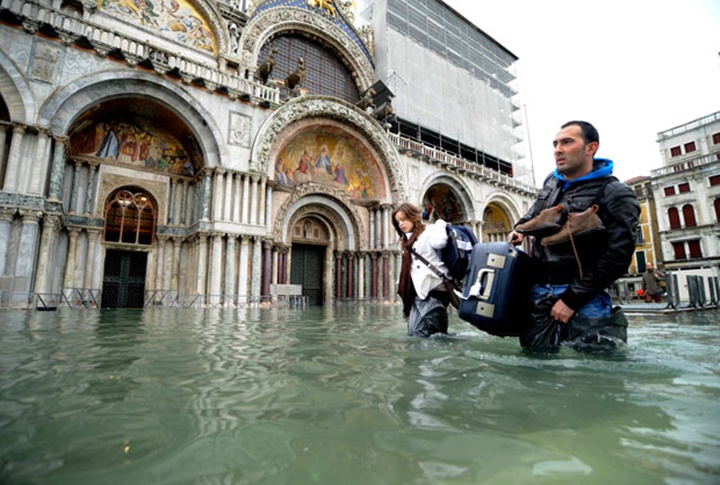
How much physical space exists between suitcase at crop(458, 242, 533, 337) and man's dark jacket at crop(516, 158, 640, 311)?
0.50ft

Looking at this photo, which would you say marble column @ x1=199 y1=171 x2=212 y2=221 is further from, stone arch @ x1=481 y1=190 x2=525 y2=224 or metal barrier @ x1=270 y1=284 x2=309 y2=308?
stone arch @ x1=481 y1=190 x2=525 y2=224

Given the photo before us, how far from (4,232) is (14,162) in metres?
1.73

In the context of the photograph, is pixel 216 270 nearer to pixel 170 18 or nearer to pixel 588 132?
pixel 170 18

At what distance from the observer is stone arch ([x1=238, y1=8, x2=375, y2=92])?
15133 millimetres

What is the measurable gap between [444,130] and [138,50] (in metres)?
16.9

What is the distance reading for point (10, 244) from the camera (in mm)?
8438

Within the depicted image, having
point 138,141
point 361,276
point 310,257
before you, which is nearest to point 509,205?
point 361,276

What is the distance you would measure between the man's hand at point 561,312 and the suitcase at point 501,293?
244mm

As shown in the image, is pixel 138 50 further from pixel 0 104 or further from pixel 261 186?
pixel 261 186

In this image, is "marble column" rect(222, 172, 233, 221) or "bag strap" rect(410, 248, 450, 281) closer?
"bag strap" rect(410, 248, 450, 281)

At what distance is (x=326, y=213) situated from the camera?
15.8m

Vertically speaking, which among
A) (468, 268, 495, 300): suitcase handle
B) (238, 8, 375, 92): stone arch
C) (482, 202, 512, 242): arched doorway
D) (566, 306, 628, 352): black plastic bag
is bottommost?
(566, 306, 628, 352): black plastic bag

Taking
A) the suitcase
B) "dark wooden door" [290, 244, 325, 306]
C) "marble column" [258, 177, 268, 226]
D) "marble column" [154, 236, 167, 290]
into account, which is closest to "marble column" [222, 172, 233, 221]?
"marble column" [258, 177, 268, 226]

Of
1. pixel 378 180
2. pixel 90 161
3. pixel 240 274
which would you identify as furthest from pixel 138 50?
pixel 378 180
